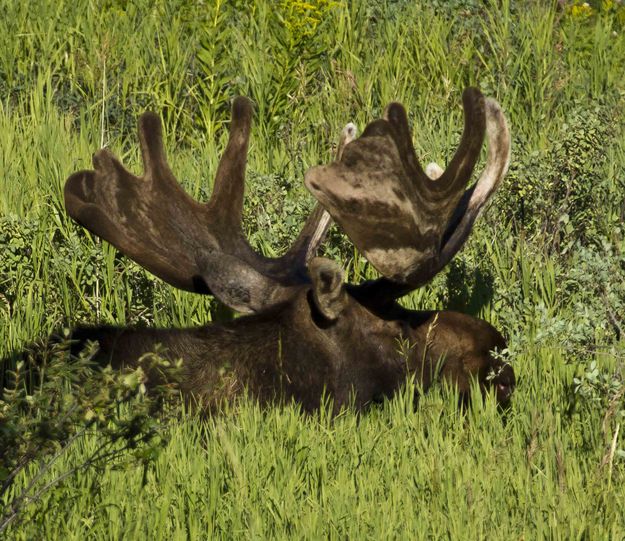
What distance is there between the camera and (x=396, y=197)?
17.5 ft

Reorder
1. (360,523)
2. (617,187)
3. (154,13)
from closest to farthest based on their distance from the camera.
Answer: (360,523)
(617,187)
(154,13)

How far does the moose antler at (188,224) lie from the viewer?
588 centimetres

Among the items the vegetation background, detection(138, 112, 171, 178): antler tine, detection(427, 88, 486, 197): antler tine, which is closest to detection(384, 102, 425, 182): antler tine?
detection(427, 88, 486, 197): antler tine

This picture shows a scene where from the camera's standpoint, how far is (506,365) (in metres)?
5.62

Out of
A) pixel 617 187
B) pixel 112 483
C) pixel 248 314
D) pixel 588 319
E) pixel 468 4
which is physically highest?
pixel 468 4

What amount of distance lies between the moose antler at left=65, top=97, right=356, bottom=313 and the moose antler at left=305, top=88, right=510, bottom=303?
19.7 inches

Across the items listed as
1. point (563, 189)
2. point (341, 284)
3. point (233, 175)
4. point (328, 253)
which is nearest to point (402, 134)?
point (341, 284)

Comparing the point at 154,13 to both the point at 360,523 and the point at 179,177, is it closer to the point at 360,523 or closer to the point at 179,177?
the point at 179,177

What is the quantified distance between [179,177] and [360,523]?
12.4 feet

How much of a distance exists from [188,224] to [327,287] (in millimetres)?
977

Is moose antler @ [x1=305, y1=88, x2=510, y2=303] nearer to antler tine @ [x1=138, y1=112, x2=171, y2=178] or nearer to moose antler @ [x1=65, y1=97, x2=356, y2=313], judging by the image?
moose antler @ [x1=65, y1=97, x2=356, y2=313]

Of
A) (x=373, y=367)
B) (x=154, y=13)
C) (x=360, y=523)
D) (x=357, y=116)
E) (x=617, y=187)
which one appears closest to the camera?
(x=360, y=523)

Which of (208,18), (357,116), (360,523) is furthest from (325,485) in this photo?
(208,18)

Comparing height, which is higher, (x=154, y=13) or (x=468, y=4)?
(x=468, y=4)
